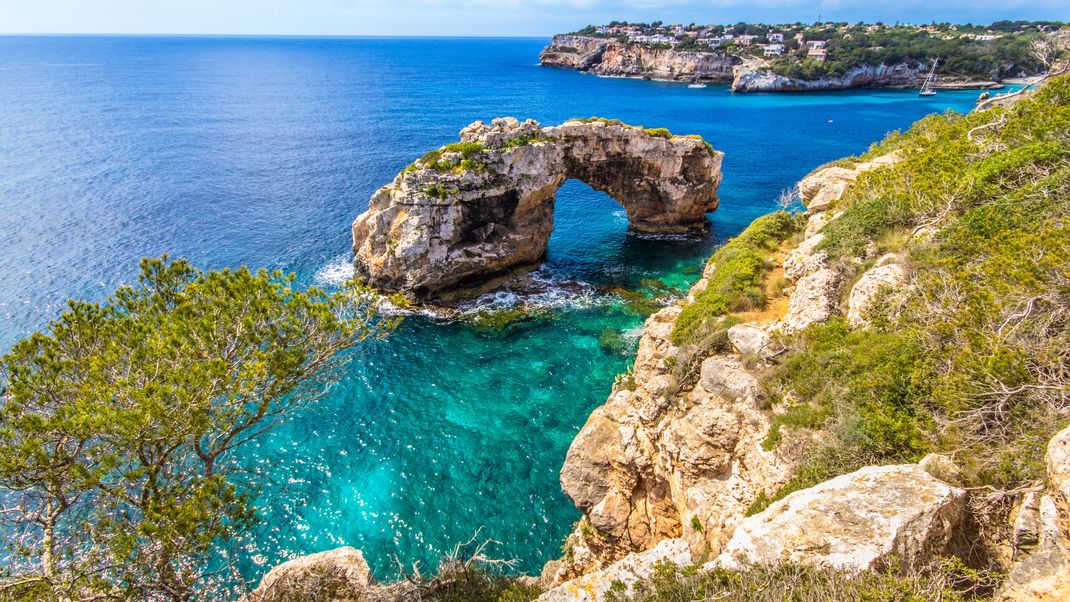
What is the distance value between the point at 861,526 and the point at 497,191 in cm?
3272

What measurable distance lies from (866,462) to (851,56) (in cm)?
15824

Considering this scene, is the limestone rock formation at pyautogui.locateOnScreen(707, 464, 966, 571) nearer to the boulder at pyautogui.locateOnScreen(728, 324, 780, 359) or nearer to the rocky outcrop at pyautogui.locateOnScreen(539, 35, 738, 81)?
the boulder at pyautogui.locateOnScreen(728, 324, 780, 359)

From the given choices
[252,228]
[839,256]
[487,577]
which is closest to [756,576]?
[487,577]

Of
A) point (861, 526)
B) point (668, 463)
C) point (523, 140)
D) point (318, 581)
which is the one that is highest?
point (523, 140)

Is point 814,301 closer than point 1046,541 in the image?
No

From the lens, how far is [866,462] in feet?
37.1

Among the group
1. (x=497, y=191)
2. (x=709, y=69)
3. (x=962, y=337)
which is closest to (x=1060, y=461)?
(x=962, y=337)

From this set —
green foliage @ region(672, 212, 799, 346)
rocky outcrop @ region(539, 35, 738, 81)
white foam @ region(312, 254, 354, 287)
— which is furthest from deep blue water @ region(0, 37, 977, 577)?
rocky outcrop @ region(539, 35, 738, 81)

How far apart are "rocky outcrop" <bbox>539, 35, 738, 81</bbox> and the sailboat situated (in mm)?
46589

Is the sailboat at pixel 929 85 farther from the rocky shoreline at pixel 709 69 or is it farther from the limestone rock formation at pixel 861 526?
the limestone rock formation at pixel 861 526

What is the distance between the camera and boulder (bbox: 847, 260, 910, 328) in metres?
14.5

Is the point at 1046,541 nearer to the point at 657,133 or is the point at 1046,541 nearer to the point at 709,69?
the point at 657,133

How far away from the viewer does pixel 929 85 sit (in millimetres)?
123438

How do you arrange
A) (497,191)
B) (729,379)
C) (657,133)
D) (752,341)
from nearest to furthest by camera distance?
1. (729,379)
2. (752,341)
3. (497,191)
4. (657,133)
